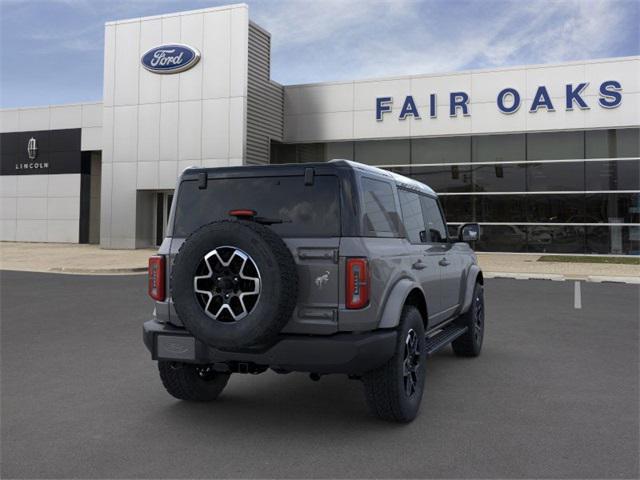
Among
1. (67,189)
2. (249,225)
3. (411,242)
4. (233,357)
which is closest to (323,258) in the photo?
(249,225)

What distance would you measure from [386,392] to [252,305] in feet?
3.68

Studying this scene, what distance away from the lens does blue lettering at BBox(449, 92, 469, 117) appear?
2495cm

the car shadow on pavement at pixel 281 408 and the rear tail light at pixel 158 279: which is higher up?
the rear tail light at pixel 158 279

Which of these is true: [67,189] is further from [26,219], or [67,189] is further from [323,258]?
[323,258]

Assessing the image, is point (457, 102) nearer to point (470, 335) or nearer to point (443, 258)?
point (470, 335)

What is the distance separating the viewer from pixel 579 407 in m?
4.83

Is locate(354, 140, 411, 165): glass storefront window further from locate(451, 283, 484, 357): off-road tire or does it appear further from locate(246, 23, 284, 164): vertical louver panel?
locate(451, 283, 484, 357): off-road tire

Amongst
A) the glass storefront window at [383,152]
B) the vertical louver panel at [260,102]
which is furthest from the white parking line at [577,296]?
the vertical louver panel at [260,102]

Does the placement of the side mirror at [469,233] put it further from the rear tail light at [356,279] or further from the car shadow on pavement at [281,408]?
the rear tail light at [356,279]

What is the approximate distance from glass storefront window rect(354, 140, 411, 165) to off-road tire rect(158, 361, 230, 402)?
21.8 metres

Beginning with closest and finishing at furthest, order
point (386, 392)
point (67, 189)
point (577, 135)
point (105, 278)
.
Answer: point (386, 392) → point (105, 278) → point (577, 135) → point (67, 189)

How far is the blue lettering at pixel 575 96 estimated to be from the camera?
23359 mm

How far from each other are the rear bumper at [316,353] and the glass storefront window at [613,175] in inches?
869

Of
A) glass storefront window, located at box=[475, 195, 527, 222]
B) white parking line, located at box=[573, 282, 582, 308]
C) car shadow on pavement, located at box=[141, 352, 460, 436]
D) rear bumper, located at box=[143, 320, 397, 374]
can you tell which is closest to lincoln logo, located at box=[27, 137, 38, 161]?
glass storefront window, located at box=[475, 195, 527, 222]
